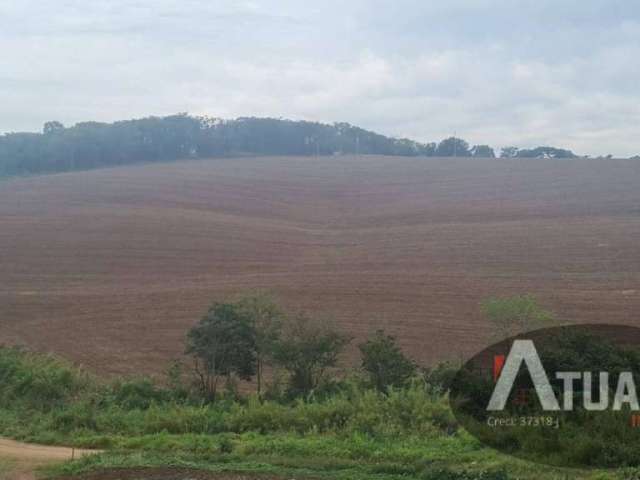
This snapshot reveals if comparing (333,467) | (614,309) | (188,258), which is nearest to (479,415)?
(333,467)

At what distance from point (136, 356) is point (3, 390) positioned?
940 cm

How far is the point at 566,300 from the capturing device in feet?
109

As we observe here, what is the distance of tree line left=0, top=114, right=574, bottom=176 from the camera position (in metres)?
100

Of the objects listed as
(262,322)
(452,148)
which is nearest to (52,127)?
(452,148)

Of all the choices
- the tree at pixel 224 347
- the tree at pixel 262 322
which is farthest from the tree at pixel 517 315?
the tree at pixel 224 347

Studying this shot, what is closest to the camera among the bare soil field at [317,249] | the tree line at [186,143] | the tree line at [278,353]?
the tree line at [278,353]

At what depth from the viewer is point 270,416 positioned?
10719 millimetres

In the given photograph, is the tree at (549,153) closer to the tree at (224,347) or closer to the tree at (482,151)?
the tree at (482,151)

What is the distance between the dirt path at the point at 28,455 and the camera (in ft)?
27.1

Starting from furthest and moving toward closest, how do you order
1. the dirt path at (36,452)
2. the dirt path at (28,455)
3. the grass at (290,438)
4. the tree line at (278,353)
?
1. the tree line at (278,353)
2. the dirt path at (36,452)
3. the dirt path at (28,455)
4. the grass at (290,438)

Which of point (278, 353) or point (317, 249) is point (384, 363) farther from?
point (317, 249)

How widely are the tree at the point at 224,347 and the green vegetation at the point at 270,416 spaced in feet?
0.09

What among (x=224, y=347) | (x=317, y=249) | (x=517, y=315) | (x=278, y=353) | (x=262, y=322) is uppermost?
(x=262, y=322)

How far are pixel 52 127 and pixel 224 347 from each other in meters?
105
